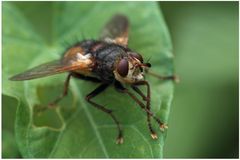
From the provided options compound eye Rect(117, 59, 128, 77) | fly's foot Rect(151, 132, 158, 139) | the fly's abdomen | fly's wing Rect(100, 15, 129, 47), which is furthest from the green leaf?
compound eye Rect(117, 59, 128, 77)

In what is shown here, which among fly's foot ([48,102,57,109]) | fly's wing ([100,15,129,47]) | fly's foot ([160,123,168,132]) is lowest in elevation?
fly's foot ([160,123,168,132])

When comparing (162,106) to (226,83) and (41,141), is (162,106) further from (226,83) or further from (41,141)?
(226,83)

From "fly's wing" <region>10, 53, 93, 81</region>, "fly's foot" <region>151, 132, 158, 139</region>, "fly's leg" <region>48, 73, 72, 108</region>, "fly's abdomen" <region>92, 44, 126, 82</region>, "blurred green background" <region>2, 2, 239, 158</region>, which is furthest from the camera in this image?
"blurred green background" <region>2, 2, 239, 158</region>

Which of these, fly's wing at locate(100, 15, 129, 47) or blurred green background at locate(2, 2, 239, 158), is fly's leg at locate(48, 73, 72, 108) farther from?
fly's wing at locate(100, 15, 129, 47)

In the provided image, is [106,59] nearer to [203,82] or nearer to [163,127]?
[163,127]

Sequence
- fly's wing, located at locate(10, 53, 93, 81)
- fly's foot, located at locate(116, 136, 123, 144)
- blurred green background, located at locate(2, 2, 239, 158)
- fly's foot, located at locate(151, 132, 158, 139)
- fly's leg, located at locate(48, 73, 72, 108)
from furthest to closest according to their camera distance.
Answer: blurred green background, located at locate(2, 2, 239, 158) < fly's leg, located at locate(48, 73, 72, 108) < fly's wing, located at locate(10, 53, 93, 81) < fly's foot, located at locate(116, 136, 123, 144) < fly's foot, located at locate(151, 132, 158, 139)

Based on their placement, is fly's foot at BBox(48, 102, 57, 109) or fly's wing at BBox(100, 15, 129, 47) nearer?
fly's foot at BBox(48, 102, 57, 109)

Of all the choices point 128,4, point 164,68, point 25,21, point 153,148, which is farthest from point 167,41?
point 25,21
